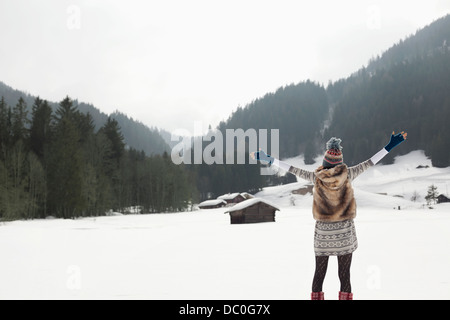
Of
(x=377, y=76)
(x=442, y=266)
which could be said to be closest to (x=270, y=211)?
(x=442, y=266)

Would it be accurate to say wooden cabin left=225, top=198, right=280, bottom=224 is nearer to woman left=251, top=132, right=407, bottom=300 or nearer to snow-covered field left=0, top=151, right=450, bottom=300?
snow-covered field left=0, top=151, right=450, bottom=300

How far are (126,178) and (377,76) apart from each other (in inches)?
6859

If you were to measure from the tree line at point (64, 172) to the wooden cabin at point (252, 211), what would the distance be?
22.3 meters

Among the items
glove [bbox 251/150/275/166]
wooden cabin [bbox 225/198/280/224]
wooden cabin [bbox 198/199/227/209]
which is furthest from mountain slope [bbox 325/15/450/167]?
glove [bbox 251/150/275/166]

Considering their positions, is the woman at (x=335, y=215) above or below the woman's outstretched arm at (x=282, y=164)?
below

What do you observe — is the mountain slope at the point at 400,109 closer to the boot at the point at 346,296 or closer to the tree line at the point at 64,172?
the tree line at the point at 64,172

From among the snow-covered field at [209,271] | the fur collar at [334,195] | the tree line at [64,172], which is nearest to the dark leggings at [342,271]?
the fur collar at [334,195]

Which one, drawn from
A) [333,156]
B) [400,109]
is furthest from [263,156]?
[400,109]

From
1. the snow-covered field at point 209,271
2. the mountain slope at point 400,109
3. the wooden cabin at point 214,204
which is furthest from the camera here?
the mountain slope at point 400,109

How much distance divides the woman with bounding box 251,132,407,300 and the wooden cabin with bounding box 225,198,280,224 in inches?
1177

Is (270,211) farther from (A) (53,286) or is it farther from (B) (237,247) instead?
(A) (53,286)

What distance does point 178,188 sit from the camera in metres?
73.4

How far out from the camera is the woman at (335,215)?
5.02 metres

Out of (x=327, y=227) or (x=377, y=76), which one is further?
(x=377, y=76)
